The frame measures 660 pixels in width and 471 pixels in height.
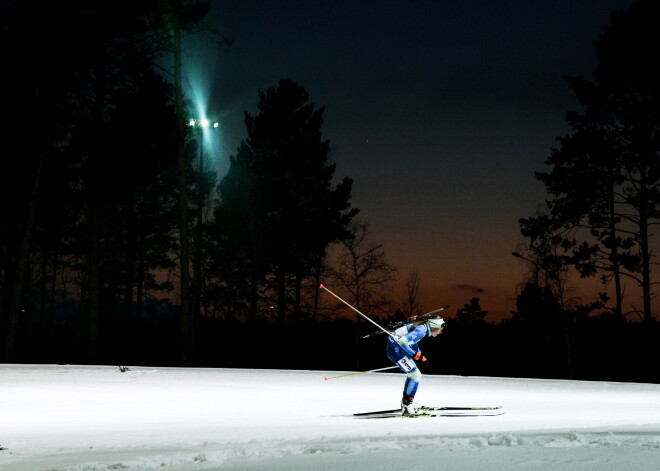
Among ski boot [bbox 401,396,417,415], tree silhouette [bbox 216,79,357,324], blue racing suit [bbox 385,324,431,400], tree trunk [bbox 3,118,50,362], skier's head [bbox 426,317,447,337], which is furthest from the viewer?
tree silhouette [bbox 216,79,357,324]

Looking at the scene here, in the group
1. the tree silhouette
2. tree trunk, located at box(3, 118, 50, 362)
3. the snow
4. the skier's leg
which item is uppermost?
the tree silhouette

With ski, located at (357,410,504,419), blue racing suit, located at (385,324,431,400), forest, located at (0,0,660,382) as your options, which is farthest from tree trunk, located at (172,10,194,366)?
ski, located at (357,410,504,419)

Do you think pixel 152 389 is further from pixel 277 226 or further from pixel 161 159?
pixel 277 226

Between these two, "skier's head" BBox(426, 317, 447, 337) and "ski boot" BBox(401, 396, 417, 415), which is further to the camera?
"skier's head" BBox(426, 317, 447, 337)

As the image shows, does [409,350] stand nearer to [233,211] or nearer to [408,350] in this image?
[408,350]

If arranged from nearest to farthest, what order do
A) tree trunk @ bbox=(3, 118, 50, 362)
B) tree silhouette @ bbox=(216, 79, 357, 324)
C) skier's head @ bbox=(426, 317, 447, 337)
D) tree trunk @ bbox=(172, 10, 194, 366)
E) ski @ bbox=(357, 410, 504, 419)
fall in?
1. ski @ bbox=(357, 410, 504, 419)
2. skier's head @ bbox=(426, 317, 447, 337)
3. tree trunk @ bbox=(172, 10, 194, 366)
4. tree trunk @ bbox=(3, 118, 50, 362)
5. tree silhouette @ bbox=(216, 79, 357, 324)

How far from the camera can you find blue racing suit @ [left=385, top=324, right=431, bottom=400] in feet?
39.1

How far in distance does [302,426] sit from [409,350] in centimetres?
237

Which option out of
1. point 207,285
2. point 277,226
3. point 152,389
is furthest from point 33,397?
point 207,285

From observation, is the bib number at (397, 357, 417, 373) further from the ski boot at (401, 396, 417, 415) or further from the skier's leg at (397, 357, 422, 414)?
the ski boot at (401, 396, 417, 415)

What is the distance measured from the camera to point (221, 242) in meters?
45.4

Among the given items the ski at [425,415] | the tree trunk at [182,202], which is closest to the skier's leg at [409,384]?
the ski at [425,415]

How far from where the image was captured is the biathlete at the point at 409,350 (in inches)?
464

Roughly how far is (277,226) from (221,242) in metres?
3.76
